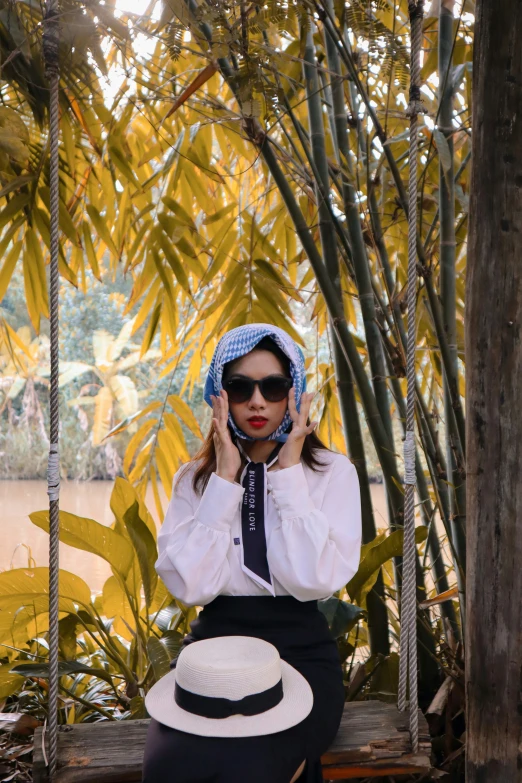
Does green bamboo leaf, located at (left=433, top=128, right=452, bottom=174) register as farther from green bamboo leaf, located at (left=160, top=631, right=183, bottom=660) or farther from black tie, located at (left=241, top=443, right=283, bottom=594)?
green bamboo leaf, located at (left=160, top=631, right=183, bottom=660)

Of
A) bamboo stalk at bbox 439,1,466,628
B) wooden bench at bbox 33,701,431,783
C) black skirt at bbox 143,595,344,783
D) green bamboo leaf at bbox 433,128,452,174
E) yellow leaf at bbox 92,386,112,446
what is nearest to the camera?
black skirt at bbox 143,595,344,783

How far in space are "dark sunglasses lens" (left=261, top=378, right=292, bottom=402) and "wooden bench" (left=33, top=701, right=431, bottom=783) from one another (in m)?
0.54

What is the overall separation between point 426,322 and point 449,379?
607 mm

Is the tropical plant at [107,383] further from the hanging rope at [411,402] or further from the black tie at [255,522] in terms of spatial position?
the hanging rope at [411,402]

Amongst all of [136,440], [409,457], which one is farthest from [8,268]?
[409,457]

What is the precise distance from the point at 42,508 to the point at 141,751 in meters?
9.51

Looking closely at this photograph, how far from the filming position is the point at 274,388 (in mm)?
1282

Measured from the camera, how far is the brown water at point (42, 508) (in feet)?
25.3

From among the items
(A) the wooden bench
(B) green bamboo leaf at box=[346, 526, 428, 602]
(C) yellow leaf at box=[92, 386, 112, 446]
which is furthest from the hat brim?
Result: (C) yellow leaf at box=[92, 386, 112, 446]

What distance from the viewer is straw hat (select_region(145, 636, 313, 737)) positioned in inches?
40.2

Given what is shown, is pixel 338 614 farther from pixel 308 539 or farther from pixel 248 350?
pixel 248 350

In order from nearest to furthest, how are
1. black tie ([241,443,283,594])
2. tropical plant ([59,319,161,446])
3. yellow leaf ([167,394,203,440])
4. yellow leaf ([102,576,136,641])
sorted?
black tie ([241,443,283,594]), yellow leaf ([102,576,136,641]), yellow leaf ([167,394,203,440]), tropical plant ([59,319,161,446])

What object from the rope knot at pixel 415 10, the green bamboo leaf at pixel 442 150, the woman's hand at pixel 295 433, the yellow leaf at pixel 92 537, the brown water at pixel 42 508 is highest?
the rope knot at pixel 415 10

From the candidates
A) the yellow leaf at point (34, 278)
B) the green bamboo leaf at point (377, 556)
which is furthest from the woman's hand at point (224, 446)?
the yellow leaf at point (34, 278)
